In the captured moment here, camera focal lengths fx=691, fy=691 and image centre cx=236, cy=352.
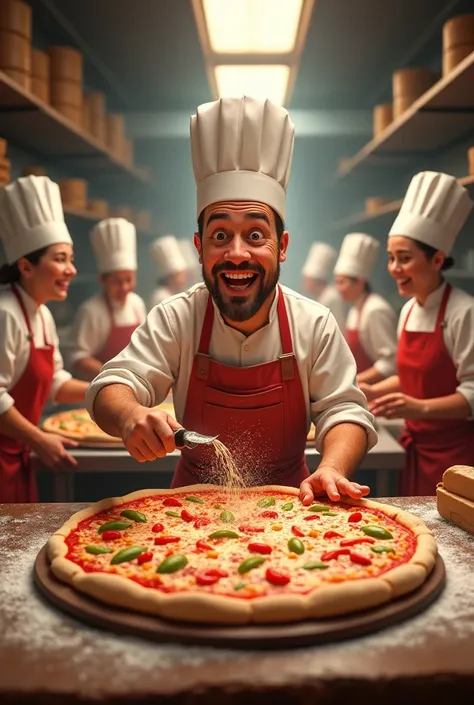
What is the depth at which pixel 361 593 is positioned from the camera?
1.21 m

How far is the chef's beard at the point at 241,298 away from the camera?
6.62 ft

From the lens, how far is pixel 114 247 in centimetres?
453

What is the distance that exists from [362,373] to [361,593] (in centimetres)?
321

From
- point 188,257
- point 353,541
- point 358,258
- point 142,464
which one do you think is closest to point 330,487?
point 353,541

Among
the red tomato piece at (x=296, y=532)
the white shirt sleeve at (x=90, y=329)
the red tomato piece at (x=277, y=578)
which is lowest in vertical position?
the red tomato piece at (x=296, y=532)

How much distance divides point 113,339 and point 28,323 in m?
1.70

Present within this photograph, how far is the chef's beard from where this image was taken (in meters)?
2.02

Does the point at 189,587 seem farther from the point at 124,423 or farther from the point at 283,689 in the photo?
the point at 124,423

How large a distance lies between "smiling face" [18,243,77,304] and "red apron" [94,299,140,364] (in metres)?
1.54

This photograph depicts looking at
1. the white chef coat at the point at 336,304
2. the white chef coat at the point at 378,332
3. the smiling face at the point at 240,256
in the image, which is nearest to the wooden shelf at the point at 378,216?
the white chef coat at the point at 336,304

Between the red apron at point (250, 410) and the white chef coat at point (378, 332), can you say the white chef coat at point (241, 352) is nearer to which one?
the red apron at point (250, 410)

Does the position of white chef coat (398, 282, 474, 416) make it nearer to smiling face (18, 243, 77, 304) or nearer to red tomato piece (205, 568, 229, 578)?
smiling face (18, 243, 77, 304)

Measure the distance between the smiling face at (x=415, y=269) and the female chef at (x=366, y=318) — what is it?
1155 mm

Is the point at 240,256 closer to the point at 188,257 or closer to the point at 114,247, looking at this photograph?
the point at 114,247
